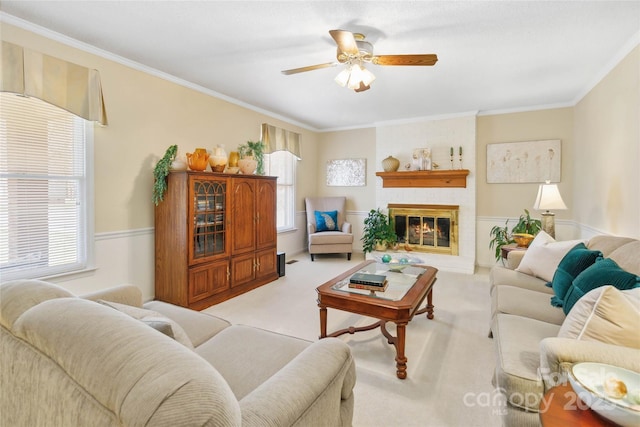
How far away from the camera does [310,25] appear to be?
2.44m

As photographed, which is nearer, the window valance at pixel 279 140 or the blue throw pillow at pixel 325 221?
the window valance at pixel 279 140

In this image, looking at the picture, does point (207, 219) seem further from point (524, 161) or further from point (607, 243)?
point (524, 161)

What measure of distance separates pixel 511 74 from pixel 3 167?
4.84 m

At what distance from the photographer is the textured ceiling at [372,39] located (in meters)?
2.23

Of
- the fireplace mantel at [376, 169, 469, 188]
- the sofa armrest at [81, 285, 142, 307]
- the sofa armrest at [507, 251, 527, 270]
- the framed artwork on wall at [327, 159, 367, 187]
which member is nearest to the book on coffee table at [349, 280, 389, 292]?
the sofa armrest at [81, 285, 142, 307]

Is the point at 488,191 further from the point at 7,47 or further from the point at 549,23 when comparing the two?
the point at 7,47

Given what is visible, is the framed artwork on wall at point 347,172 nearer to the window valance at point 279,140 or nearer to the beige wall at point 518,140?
the window valance at point 279,140

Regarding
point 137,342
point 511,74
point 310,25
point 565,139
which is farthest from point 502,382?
point 565,139

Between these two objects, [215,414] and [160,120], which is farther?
[160,120]

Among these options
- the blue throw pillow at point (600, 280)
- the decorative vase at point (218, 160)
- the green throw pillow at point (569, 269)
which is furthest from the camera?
the decorative vase at point (218, 160)

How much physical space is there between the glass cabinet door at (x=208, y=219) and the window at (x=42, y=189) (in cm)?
92

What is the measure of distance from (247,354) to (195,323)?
1.62 ft

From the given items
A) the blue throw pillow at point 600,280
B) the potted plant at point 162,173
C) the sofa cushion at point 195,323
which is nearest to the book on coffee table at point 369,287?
the sofa cushion at point 195,323

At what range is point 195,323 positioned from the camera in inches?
70.1
